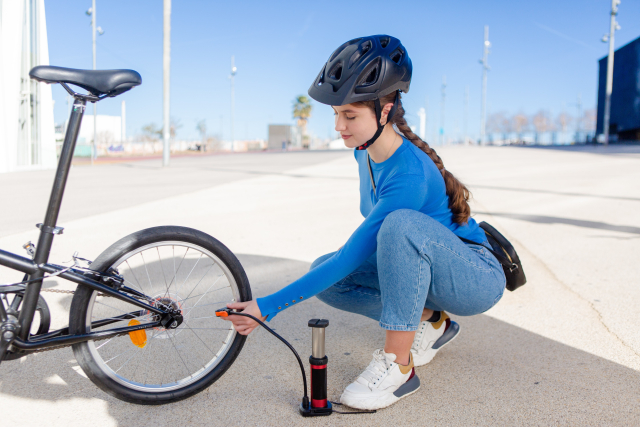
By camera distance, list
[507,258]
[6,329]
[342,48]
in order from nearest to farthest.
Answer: [6,329]
[342,48]
[507,258]

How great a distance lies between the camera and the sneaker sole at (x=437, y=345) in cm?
249

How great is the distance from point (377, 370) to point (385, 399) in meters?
0.12

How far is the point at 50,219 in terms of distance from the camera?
73.4 inches

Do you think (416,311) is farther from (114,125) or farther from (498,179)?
(114,125)

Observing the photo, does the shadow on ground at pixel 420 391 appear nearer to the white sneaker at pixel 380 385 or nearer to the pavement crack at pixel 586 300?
the white sneaker at pixel 380 385

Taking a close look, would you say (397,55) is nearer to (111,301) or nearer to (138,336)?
(138,336)

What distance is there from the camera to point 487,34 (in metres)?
56.5

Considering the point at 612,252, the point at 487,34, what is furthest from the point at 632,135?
the point at 612,252

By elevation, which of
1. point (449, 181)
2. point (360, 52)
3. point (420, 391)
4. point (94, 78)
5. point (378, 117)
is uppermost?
point (360, 52)

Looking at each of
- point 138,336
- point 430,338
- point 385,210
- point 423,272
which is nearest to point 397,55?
point 385,210

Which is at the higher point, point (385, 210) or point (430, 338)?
point (385, 210)

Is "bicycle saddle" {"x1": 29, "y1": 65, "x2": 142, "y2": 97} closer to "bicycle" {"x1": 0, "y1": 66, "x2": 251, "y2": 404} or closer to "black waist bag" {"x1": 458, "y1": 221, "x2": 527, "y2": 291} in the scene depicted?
"bicycle" {"x1": 0, "y1": 66, "x2": 251, "y2": 404}

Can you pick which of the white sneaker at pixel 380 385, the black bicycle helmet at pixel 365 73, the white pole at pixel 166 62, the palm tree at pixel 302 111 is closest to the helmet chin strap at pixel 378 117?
the black bicycle helmet at pixel 365 73

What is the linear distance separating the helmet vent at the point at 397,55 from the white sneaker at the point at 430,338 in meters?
1.26
